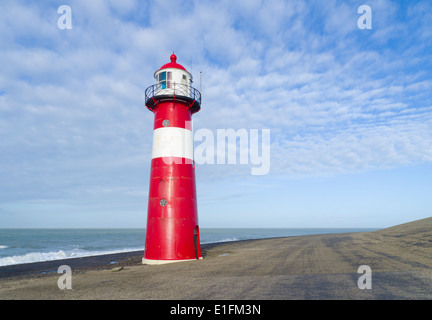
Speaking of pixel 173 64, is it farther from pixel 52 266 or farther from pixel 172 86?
pixel 52 266

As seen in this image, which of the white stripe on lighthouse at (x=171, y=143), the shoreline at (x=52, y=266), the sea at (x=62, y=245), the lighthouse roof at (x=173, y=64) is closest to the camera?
the white stripe on lighthouse at (x=171, y=143)

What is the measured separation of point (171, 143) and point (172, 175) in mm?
1755

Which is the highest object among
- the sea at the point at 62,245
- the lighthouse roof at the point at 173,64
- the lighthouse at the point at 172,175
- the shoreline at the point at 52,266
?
the lighthouse roof at the point at 173,64

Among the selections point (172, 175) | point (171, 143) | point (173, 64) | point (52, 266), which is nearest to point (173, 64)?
point (173, 64)

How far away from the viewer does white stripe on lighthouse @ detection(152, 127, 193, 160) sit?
590 inches

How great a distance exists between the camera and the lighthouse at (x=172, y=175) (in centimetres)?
1441

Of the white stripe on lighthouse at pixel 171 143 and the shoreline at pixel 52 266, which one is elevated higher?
the white stripe on lighthouse at pixel 171 143

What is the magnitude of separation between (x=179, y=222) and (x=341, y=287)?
887cm

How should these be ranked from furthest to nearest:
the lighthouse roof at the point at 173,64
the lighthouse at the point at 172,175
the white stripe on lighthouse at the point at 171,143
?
1. the lighthouse roof at the point at 173,64
2. the white stripe on lighthouse at the point at 171,143
3. the lighthouse at the point at 172,175

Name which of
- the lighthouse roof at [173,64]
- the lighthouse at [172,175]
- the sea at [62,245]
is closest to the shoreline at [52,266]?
the lighthouse at [172,175]

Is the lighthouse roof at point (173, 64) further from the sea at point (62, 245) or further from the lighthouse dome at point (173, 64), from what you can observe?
the sea at point (62, 245)

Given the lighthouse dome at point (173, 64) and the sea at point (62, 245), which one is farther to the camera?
the sea at point (62, 245)
